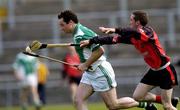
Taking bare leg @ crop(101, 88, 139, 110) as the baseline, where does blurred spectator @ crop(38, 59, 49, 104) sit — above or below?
below

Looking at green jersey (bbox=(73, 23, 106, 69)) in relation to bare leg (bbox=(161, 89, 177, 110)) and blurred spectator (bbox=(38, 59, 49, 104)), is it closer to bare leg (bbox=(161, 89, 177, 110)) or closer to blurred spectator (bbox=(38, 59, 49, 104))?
bare leg (bbox=(161, 89, 177, 110))

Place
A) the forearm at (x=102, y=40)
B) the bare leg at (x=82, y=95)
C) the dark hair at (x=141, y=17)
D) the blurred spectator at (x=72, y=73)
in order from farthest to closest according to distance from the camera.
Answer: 1. the blurred spectator at (x=72, y=73)
2. the dark hair at (x=141, y=17)
3. the bare leg at (x=82, y=95)
4. the forearm at (x=102, y=40)

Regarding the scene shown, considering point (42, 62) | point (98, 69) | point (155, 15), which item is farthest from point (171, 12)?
point (98, 69)

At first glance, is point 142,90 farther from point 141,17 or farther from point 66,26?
point 66,26

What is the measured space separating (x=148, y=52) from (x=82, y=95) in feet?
4.47

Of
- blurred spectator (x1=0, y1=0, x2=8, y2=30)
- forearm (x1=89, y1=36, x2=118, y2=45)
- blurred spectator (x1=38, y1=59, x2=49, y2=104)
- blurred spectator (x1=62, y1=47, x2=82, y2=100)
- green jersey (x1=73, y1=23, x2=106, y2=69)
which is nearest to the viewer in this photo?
forearm (x1=89, y1=36, x2=118, y2=45)

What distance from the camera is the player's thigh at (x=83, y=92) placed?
1695 centimetres

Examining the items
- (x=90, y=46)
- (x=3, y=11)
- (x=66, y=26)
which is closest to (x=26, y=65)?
(x=3, y=11)

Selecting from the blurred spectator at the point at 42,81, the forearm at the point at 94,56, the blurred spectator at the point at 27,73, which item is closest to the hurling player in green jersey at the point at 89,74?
the forearm at the point at 94,56

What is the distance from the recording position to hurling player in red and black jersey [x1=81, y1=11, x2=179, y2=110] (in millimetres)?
16375

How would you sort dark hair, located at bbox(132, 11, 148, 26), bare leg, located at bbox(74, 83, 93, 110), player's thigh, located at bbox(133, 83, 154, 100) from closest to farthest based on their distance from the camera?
bare leg, located at bbox(74, 83, 93, 110) < dark hair, located at bbox(132, 11, 148, 26) < player's thigh, located at bbox(133, 83, 154, 100)

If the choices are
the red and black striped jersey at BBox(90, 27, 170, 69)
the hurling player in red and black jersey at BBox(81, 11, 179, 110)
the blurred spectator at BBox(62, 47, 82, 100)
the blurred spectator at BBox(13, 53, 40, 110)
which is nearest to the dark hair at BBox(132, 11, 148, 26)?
the hurling player in red and black jersey at BBox(81, 11, 179, 110)

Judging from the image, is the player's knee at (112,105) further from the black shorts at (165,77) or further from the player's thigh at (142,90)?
the black shorts at (165,77)

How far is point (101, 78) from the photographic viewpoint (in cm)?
1702
